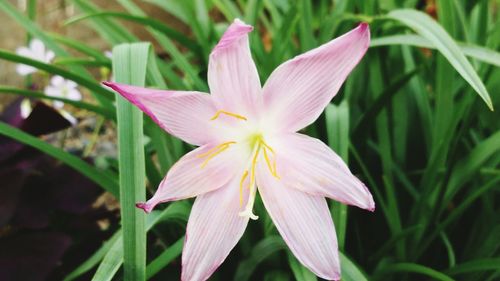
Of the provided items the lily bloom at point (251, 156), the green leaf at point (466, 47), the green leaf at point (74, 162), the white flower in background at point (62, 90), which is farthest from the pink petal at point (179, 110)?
the white flower in background at point (62, 90)

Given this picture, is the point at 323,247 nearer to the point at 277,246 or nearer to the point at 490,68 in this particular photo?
the point at 277,246

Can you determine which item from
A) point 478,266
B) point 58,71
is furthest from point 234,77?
point 478,266

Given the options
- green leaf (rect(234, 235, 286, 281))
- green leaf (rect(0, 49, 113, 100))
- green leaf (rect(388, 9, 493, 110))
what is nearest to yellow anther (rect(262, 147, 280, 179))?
green leaf (rect(234, 235, 286, 281))

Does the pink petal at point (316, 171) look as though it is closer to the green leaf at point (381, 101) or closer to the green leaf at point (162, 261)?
the green leaf at point (162, 261)

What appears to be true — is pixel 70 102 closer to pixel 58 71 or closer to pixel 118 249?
pixel 58 71

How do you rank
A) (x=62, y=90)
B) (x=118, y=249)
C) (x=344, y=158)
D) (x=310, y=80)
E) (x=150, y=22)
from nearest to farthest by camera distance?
(x=310, y=80) → (x=118, y=249) → (x=344, y=158) → (x=150, y=22) → (x=62, y=90)

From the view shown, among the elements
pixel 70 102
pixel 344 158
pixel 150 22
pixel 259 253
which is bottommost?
pixel 259 253
